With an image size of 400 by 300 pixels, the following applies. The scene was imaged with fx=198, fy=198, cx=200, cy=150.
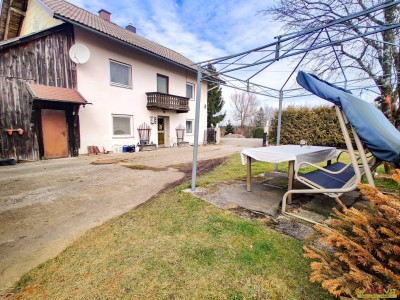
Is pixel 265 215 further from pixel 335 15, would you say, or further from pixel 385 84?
pixel 335 15

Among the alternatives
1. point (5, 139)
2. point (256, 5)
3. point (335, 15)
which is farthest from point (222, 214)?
point (5, 139)

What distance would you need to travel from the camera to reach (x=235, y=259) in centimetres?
197

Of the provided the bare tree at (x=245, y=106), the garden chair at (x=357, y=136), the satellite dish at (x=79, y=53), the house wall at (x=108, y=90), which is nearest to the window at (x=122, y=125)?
the house wall at (x=108, y=90)

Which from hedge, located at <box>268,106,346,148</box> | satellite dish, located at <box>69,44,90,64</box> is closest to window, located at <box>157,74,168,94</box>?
satellite dish, located at <box>69,44,90,64</box>

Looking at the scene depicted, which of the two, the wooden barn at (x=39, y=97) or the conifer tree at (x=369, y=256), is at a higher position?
the wooden barn at (x=39, y=97)

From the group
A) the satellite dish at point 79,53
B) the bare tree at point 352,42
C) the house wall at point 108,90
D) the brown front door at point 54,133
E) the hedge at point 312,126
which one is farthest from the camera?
the hedge at point 312,126

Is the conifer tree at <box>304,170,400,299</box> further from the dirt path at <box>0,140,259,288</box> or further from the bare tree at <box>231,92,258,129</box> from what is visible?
the bare tree at <box>231,92,258,129</box>

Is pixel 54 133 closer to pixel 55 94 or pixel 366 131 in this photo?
pixel 55 94

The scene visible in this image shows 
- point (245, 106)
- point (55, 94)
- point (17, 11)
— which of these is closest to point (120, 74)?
point (55, 94)

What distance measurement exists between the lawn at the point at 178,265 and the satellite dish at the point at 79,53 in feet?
28.8

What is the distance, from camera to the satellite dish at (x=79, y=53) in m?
8.66

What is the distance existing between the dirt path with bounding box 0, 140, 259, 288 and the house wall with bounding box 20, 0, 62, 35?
Result: 773cm

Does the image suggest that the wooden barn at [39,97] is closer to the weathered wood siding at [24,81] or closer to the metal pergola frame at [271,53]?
the weathered wood siding at [24,81]

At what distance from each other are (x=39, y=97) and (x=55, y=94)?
0.78 m
